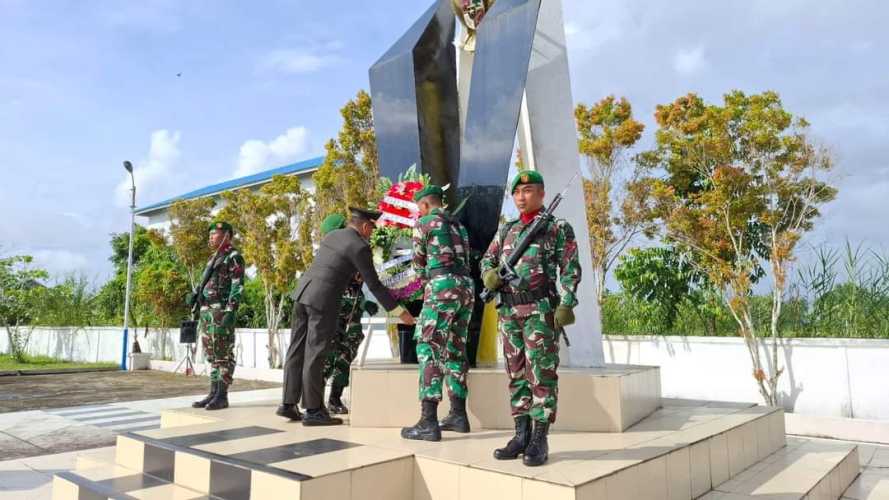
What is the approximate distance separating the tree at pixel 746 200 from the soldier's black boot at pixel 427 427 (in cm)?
616

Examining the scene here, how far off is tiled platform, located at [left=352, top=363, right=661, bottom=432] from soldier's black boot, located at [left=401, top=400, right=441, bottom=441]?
46 centimetres

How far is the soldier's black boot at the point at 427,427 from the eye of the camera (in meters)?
3.35

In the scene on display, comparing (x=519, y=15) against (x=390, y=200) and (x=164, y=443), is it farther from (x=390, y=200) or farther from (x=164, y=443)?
(x=164, y=443)

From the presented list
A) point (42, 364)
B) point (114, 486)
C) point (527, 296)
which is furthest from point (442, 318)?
point (42, 364)

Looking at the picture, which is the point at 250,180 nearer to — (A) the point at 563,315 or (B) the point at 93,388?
(B) the point at 93,388

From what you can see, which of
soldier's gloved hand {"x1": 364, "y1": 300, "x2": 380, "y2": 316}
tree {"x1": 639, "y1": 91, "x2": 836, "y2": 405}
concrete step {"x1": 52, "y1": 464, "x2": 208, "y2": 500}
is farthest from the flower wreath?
tree {"x1": 639, "y1": 91, "x2": 836, "y2": 405}

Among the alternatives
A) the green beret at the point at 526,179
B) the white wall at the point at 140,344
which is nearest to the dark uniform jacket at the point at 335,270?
the green beret at the point at 526,179

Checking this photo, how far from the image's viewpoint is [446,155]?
19.0 feet

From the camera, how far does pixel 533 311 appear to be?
300 cm

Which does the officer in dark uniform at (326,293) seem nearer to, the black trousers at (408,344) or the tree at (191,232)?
the black trousers at (408,344)

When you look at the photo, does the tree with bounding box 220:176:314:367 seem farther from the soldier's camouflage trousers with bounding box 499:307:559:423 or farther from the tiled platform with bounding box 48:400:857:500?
the soldier's camouflage trousers with bounding box 499:307:559:423

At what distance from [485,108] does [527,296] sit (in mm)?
2350

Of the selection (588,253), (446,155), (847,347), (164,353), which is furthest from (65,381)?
(847,347)

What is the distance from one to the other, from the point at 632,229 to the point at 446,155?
5.52 meters
